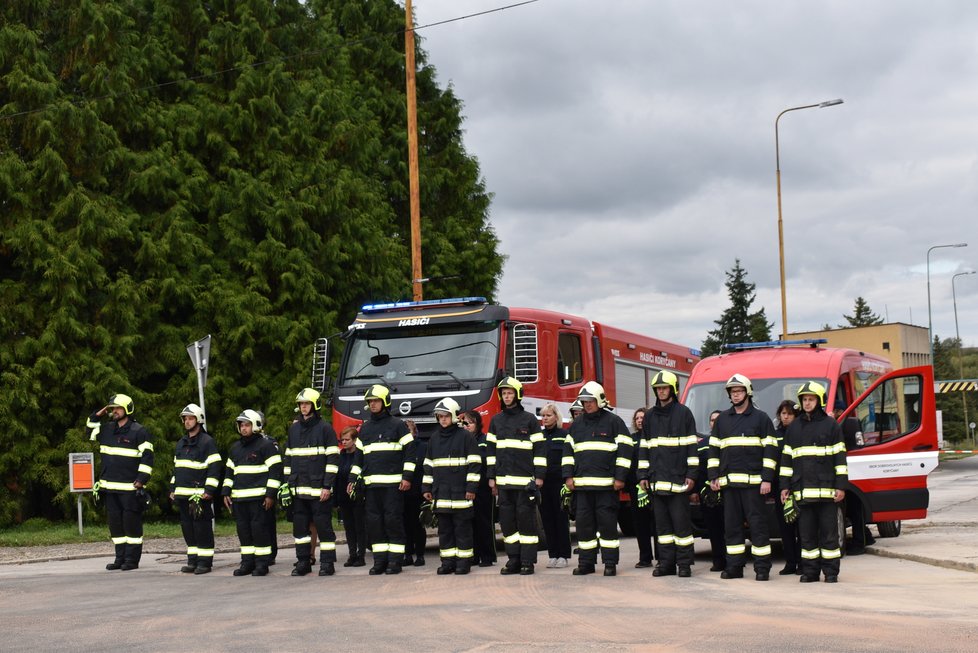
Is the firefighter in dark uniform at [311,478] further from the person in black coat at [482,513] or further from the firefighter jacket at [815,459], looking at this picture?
the firefighter jacket at [815,459]

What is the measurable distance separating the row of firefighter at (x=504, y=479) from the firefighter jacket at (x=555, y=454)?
2cm

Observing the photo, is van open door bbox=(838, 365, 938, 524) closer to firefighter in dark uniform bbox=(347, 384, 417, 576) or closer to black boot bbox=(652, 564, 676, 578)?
black boot bbox=(652, 564, 676, 578)

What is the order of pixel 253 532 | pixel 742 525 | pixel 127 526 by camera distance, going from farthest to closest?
pixel 127 526, pixel 253 532, pixel 742 525

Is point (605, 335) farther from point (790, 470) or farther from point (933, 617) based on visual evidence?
point (933, 617)

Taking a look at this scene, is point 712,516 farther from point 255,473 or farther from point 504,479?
point 255,473

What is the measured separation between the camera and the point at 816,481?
38.8ft

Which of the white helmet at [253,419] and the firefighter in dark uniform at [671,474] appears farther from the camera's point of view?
the white helmet at [253,419]

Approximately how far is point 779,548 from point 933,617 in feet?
20.3

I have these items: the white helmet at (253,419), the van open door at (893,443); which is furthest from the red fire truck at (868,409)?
the white helmet at (253,419)

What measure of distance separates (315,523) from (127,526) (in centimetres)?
263

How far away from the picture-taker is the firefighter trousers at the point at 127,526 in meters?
14.7

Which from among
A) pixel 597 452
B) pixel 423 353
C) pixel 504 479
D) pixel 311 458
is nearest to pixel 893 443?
pixel 597 452

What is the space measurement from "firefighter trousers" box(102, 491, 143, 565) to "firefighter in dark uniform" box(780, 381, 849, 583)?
25.0ft

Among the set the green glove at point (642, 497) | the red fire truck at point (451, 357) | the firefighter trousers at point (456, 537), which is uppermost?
the red fire truck at point (451, 357)
